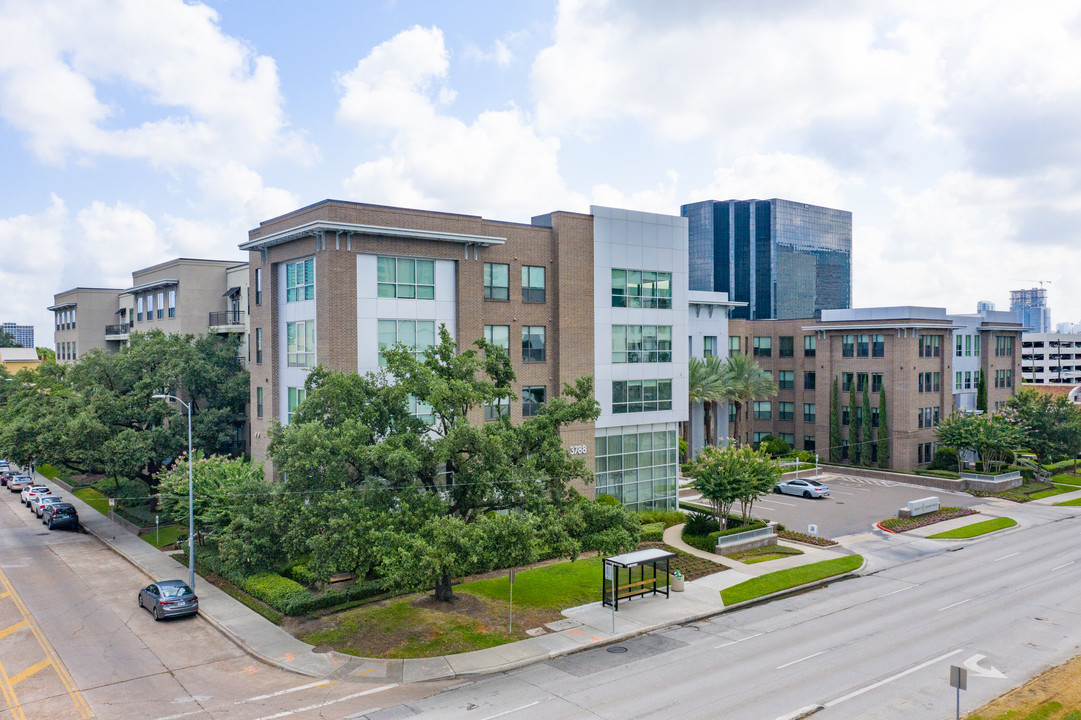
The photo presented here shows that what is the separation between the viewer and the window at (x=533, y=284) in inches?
1599

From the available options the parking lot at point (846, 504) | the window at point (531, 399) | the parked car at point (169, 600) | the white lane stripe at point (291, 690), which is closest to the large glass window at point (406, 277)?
the window at point (531, 399)

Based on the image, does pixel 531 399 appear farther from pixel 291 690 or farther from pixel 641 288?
pixel 291 690

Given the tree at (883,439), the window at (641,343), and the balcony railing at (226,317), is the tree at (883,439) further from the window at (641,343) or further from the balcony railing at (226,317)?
the balcony railing at (226,317)

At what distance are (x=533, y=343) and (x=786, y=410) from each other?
43.2 m

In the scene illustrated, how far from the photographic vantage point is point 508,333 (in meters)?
39.9

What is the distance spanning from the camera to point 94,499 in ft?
182

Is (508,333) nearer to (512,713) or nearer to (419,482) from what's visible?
(419,482)

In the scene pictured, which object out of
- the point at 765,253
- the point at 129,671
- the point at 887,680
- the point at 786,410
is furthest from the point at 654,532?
the point at 765,253

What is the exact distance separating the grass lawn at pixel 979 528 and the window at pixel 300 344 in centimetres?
→ 3654

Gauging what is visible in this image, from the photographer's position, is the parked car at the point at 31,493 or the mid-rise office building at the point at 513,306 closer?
the mid-rise office building at the point at 513,306

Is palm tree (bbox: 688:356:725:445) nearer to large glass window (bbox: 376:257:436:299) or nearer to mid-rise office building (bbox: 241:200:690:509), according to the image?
mid-rise office building (bbox: 241:200:690:509)

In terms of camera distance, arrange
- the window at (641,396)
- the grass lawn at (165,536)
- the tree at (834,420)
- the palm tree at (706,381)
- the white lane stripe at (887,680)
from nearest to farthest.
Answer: the white lane stripe at (887,680) < the grass lawn at (165,536) < the window at (641,396) < the palm tree at (706,381) < the tree at (834,420)

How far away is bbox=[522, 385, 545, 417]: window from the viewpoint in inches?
1597

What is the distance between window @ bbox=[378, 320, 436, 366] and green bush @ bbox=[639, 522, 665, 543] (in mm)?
15417
